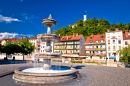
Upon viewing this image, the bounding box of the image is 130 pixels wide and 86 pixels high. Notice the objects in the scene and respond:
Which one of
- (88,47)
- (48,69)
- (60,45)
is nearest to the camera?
(48,69)

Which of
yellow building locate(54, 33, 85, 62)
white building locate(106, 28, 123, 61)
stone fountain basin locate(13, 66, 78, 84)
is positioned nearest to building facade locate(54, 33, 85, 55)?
yellow building locate(54, 33, 85, 62)

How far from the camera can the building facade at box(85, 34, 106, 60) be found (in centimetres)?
4725

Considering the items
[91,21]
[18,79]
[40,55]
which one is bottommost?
[18,79]

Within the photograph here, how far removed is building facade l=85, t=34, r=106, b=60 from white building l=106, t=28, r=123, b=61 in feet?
7.61

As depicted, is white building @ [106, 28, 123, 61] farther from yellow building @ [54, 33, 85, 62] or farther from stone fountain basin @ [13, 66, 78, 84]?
stone fountain basin @ [13, 66, 78, 84]

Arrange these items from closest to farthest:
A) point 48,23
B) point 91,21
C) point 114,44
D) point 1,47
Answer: point 48,23 < point 1,47 < point 114,44 < point 91,21

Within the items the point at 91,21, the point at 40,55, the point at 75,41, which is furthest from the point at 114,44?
the point at 91,21

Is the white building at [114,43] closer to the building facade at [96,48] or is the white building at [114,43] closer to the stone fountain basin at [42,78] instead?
the building facade at [96,48]

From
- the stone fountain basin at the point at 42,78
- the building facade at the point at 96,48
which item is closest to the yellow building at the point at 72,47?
the building facade at the point at 96,48

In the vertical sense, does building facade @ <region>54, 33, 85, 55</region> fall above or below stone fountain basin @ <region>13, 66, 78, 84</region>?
above

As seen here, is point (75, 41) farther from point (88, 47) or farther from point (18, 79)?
point (18, 79)

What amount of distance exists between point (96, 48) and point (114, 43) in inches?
322

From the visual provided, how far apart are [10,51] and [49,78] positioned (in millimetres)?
34073

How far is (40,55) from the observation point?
39.6 feet
